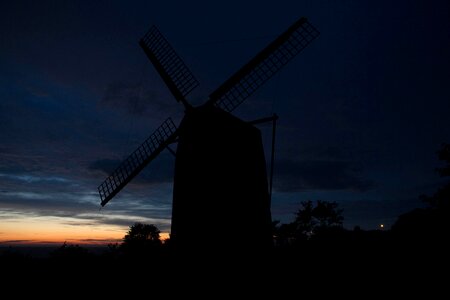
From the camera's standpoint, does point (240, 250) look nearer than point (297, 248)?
Yes

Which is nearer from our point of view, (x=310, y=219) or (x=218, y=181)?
(x=218, y=181)

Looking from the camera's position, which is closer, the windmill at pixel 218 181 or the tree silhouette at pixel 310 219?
the windmill at pixel 218 181

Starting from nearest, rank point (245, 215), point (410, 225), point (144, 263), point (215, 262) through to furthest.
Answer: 1. point (215, 262)
2. point (245, 215)
3. point (144, 263)
4. point (410, 225)

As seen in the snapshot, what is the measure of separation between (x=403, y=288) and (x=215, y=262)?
6.27 meters

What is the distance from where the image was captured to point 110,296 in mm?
10492

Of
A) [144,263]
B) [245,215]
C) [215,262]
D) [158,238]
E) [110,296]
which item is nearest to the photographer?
[215,262]

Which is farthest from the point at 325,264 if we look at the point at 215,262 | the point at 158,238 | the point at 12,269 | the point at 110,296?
the point at 158,238

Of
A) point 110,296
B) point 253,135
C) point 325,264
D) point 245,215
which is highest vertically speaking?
point 253,135

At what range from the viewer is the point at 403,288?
997 cm

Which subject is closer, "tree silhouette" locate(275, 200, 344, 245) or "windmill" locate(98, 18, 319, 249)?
"windmill" locate(98, 18, 319, 249)

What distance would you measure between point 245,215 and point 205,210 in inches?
53.8

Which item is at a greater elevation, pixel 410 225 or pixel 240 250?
pixel 410 225

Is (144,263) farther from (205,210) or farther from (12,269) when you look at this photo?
(205,210)

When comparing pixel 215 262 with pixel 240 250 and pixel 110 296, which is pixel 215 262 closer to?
pixel 240 250
